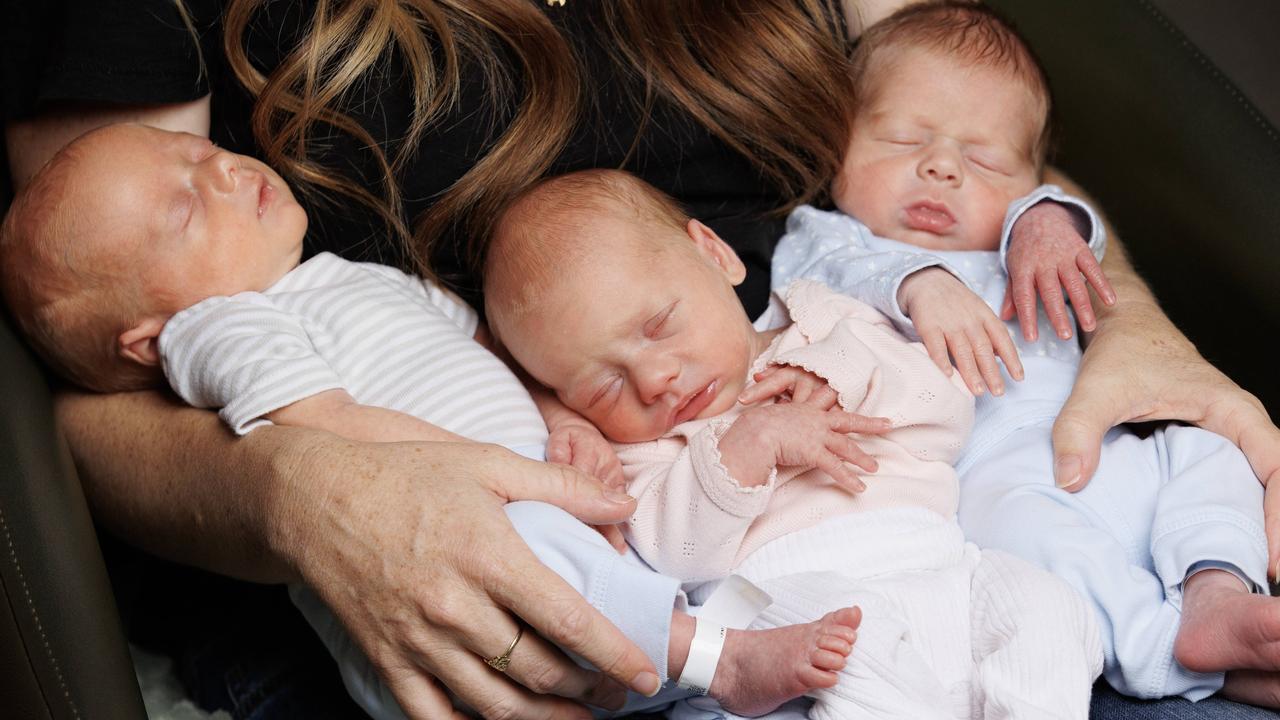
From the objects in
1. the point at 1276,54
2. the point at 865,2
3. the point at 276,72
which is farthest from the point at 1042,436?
the point at 1276,54

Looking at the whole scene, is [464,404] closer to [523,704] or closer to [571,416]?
[571,416]

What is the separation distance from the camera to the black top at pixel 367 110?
1.28 metres

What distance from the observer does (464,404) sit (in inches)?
50.1

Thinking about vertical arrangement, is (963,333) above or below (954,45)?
below

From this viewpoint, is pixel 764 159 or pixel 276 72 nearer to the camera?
pixel 276 72

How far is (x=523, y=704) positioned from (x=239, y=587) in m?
0.57

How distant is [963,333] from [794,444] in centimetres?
32

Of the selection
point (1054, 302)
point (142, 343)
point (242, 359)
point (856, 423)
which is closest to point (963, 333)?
point (1054, 302)

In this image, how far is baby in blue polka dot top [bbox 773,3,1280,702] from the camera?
3.78 feet

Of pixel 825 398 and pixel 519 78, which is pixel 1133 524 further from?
pixel 519 78

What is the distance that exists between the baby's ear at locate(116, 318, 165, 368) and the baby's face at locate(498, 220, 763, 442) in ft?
1.31

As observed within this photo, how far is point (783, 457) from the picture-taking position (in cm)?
117

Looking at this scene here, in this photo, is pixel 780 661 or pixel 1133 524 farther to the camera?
pixel 1133 524

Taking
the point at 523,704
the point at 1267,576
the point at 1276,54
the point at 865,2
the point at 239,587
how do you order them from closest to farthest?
the point at 523,704 → the point at 1267,576 → the point at 239,587 → the point at 865,2 → the point at 1276,54
